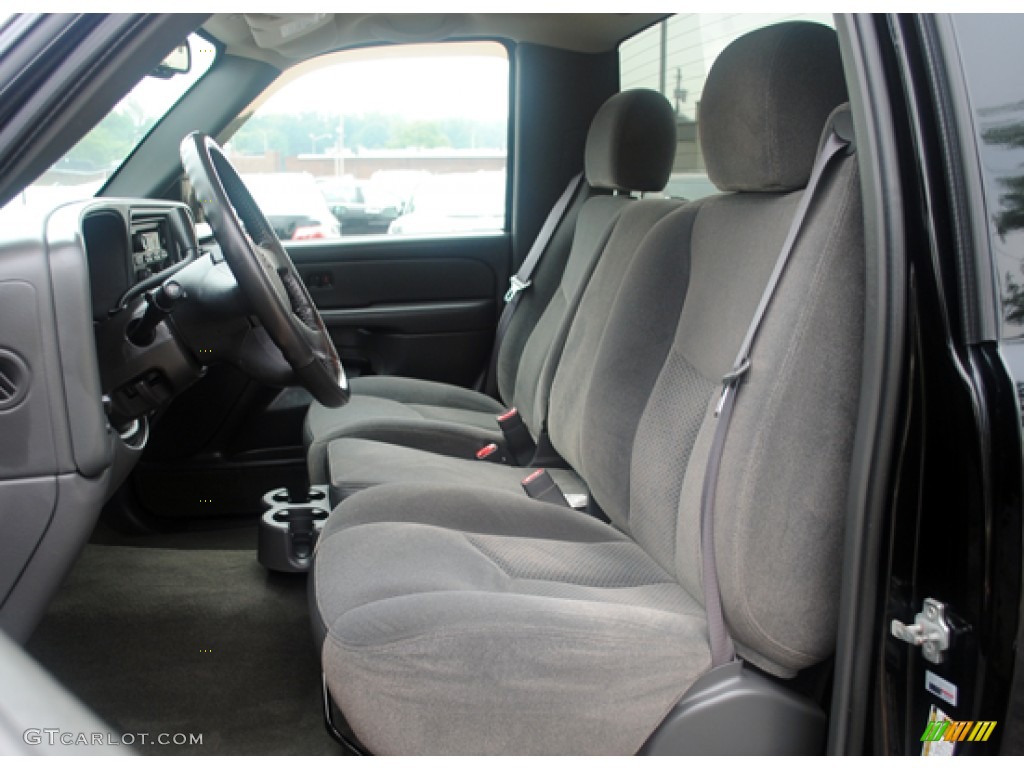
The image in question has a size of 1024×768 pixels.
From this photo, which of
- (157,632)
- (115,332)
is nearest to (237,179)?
(115,332)

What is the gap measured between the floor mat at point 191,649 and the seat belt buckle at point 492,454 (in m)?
0.50

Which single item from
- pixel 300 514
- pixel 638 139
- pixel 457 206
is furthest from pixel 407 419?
pixel 457 206

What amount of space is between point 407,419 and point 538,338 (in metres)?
0.42

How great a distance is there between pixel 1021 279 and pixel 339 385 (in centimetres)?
109

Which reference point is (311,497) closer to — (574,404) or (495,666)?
(574,404)

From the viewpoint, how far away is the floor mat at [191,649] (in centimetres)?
176

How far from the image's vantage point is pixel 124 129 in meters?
2.29

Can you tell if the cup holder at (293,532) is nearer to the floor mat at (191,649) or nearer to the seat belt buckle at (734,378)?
the floor mat at (191,649)

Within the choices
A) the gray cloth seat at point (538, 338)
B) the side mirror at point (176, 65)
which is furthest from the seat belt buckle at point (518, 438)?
the side mirror at point (176, 65)

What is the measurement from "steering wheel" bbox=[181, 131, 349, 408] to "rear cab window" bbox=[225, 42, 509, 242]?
94 cm

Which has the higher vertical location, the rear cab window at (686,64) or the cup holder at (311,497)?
the rear cab window at (686,64)

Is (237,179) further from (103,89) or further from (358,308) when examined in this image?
(358,308)

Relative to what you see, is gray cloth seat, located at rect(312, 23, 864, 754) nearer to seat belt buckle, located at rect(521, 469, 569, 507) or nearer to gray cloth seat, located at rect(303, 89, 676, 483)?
seat belt buckle, located at rect(521, 469, 569, 507)

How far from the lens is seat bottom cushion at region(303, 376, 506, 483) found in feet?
7.37
